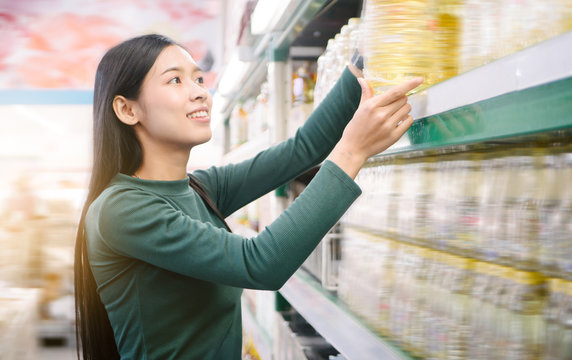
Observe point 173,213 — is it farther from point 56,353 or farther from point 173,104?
point 56,353

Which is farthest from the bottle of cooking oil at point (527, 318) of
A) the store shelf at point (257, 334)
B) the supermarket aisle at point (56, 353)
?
the supermarket aisle at point (56, 353)

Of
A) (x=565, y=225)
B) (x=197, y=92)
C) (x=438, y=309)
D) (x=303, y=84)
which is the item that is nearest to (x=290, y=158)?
(x=197, y=92)

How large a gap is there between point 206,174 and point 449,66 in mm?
901

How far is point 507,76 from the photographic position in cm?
60

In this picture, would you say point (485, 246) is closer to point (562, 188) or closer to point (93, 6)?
point (562, 188)

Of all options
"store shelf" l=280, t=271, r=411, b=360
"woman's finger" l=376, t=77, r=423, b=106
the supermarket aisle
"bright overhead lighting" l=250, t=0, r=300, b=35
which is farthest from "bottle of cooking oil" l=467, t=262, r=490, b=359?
the supermarket aisle

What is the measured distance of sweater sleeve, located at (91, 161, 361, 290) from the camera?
0.96 metres

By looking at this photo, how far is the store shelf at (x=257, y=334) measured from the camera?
2.44 meters

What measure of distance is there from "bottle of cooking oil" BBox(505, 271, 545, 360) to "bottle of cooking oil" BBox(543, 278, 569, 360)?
0.04ft

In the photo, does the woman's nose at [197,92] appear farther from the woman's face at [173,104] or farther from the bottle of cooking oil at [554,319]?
the bottle of cooking oil at [554,319]

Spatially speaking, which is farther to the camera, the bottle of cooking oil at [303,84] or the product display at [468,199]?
the bottle of cooking oil at [303,84]

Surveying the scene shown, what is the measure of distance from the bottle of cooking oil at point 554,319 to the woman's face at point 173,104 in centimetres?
85

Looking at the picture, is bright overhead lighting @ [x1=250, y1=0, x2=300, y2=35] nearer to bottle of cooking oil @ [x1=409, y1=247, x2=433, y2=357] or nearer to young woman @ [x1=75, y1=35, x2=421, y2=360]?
young woman @ [x1=75, y1=35, x2=421, y2=360]

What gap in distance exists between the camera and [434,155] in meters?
1.05
